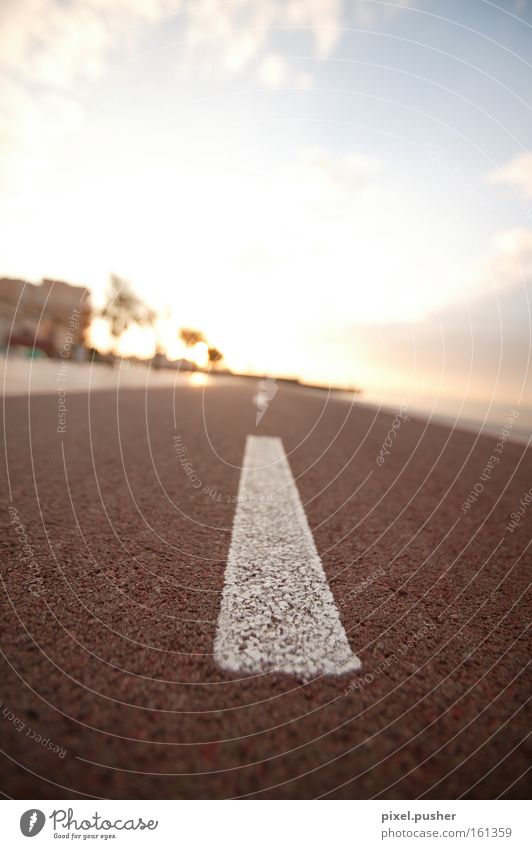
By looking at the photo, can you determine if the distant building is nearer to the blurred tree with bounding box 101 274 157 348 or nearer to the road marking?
the blurred tree with bounding box 101 274 157 348

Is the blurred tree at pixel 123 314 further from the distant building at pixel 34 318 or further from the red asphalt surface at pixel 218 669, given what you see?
the red asphalt surface at pixel 218 669

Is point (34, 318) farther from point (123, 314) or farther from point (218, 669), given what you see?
point (218, 669)

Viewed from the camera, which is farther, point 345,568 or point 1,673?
point 345,568

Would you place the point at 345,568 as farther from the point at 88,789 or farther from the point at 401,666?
the point at 88,789

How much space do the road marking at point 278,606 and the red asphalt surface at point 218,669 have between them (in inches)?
2.4

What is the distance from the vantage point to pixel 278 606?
5.97ft

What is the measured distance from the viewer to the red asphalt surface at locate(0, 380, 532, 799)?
1095 millimetres

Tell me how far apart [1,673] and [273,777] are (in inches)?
37.7

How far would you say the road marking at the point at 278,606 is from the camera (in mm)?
1470

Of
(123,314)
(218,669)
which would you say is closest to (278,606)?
(218,669)

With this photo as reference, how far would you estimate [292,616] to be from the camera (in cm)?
175

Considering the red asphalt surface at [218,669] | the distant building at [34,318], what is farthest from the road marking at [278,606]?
the distant building at [34,318]
